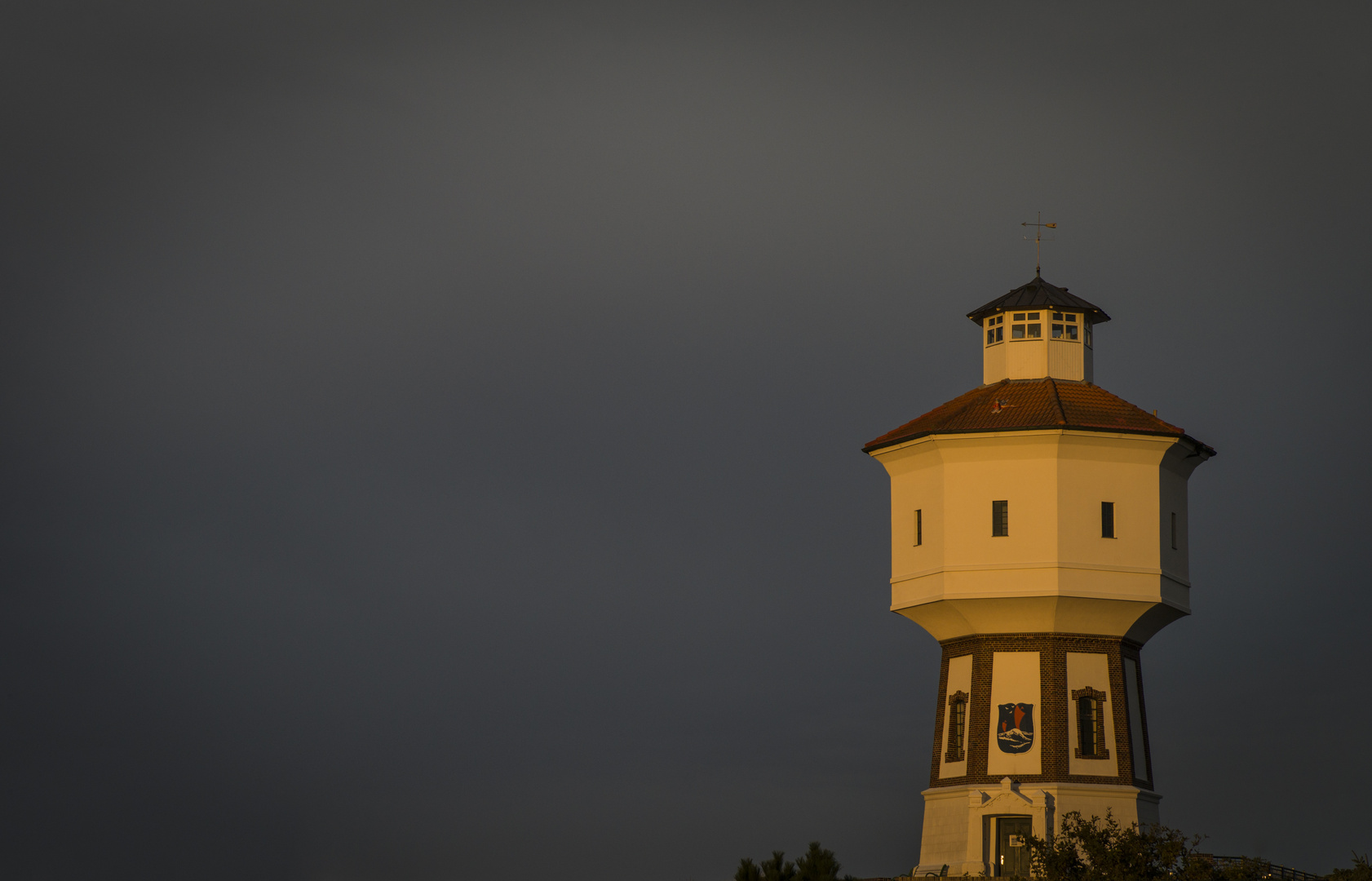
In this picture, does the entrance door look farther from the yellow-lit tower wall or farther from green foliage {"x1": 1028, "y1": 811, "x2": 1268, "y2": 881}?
green foliage {"x1": 1028, "y1": 811, "x2": 1268, "y2": 881}

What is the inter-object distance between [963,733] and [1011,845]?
3710 mm

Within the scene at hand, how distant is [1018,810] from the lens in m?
52.9

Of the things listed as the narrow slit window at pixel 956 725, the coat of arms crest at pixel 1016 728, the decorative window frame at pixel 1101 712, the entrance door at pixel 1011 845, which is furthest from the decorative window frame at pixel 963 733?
the decorative window frame at pixel 1101 712

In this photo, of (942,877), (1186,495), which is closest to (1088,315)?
(1186,495)

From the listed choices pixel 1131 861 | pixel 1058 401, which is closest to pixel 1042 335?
pixel 1058 401

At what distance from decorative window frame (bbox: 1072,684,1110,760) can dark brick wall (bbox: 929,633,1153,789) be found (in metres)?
0.23

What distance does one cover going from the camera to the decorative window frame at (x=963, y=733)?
5522cm

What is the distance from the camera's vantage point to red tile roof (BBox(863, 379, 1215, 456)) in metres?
54.6

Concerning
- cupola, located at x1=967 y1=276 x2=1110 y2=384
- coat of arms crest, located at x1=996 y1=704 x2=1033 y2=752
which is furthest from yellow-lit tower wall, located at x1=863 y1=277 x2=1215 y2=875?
cupola, located at x1=967 y1=276 x2=1110 y2=384

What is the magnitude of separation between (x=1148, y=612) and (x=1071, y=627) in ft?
7.51

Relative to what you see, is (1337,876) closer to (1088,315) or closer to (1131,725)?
(1131,725)

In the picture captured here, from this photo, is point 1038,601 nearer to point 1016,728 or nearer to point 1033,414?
point 1016,728

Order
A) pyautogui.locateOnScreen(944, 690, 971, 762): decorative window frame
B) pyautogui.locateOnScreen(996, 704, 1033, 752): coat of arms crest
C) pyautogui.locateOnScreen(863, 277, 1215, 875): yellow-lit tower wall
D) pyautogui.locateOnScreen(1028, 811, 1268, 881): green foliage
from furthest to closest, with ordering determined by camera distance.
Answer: pyautogui.locateOnScreen(944, 690, 971, 762): decorative window frame, pyautogui.locateOnScreen(996, 704, 1033, 752): coat of arms crest, pyautogui.locateOnScreen(863, 277, 1215, 875): yellow-lit tower wall, pyautogui.locateOnScreen(1028, 811, 1268, 881): green foliage

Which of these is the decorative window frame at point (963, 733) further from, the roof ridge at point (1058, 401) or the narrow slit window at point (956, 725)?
the roof ridge at point (1058, 401)
